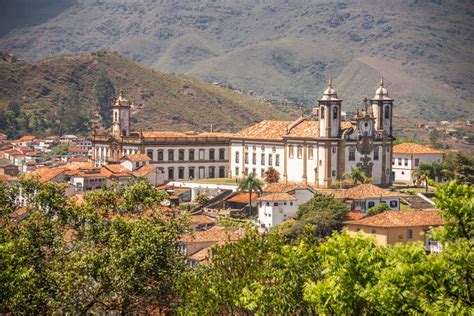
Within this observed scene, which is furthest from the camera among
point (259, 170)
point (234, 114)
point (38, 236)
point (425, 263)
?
point (234, 114)

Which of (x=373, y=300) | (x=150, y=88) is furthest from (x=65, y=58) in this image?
(x=373, y=300)

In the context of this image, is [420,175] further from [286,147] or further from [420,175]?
[286,147]

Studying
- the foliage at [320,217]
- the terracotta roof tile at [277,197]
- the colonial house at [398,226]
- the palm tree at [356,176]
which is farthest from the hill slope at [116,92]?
the colonial house at [398,226]

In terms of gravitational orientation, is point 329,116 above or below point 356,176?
above

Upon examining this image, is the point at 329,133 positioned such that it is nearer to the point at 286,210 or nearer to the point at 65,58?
the point at 286,210

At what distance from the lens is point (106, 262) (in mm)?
32625

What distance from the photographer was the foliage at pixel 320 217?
5826 centimetres

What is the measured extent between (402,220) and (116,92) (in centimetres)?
9969

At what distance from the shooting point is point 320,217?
59.4m

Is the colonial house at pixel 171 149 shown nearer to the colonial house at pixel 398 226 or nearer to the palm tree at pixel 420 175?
the palm tree at pixel 420 175

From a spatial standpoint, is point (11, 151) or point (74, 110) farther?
point (74, 110)

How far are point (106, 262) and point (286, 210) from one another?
33552 mm

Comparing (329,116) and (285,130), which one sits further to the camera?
(285,130)

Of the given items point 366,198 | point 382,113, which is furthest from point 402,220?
point 382,113
